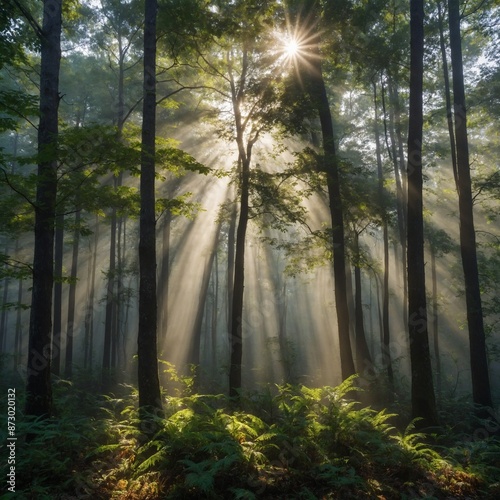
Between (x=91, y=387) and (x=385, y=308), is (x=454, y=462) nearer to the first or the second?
(x=385, y=308)

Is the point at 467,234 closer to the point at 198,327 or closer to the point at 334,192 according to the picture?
the point at 334,192

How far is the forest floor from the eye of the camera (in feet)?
17.0

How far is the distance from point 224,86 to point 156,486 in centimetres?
1367

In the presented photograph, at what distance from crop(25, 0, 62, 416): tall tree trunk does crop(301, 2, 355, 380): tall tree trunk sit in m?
7.87

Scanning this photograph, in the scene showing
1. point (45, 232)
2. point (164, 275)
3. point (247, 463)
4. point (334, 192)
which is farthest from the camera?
point (164, 275)

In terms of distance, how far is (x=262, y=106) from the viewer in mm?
12352

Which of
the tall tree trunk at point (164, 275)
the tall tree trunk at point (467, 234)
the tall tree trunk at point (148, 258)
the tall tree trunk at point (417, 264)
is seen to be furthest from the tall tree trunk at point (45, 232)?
the tall tree trunk at point (164, 275)

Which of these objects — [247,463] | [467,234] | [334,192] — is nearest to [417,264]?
[467,234]

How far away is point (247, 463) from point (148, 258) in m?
5.03

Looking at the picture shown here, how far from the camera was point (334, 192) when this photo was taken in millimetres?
13109

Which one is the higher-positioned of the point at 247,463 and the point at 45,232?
the point at 45,232

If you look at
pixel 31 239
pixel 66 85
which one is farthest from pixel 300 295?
pixel 66 85

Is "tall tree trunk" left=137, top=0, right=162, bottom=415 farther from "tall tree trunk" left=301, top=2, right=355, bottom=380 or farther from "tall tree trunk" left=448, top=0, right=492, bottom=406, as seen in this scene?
"tall tree trunk" left=448, top=0, right=492, bottom=406

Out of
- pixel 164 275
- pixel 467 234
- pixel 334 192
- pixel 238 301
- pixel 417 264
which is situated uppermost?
pixel 334 192
